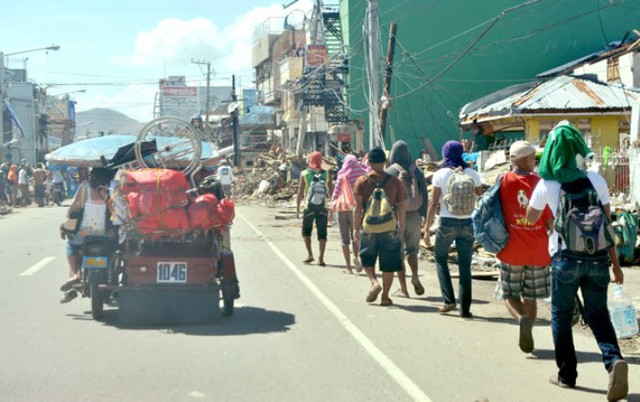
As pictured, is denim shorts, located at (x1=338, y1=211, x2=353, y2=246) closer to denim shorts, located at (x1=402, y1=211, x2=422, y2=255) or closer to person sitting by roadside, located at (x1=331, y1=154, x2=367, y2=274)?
person sitting by roadside, located at (x1=331, y1=154, x2=367, y2=274)

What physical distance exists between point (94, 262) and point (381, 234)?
3.37 m

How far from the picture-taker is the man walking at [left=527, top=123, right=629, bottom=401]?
20.7 ft

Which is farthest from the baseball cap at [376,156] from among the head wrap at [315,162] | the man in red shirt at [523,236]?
the head wrap at [315,162]

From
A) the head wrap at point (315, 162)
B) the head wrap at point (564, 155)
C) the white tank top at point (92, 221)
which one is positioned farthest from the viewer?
the head wrap at point (315, 162)

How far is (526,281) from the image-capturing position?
8.01 meters

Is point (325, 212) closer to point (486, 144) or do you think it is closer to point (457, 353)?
point (457, 353)

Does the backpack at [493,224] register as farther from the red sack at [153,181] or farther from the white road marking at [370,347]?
the red sack at [153,181]

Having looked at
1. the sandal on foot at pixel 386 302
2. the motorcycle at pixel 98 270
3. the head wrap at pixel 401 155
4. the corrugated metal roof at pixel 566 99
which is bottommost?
the sandal on foot at pixel 386 302

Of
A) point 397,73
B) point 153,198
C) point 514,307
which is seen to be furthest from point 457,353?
point 397,73

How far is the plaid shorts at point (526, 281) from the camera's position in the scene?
7.98m

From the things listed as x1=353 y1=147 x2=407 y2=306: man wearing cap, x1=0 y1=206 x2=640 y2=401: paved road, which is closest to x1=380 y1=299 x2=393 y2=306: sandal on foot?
x1=353 y1=147 x2=407 y2=306: man wearing cap

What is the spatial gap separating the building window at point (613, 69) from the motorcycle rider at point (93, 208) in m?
24.0

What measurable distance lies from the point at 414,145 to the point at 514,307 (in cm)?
3854

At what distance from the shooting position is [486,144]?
3741 cm
